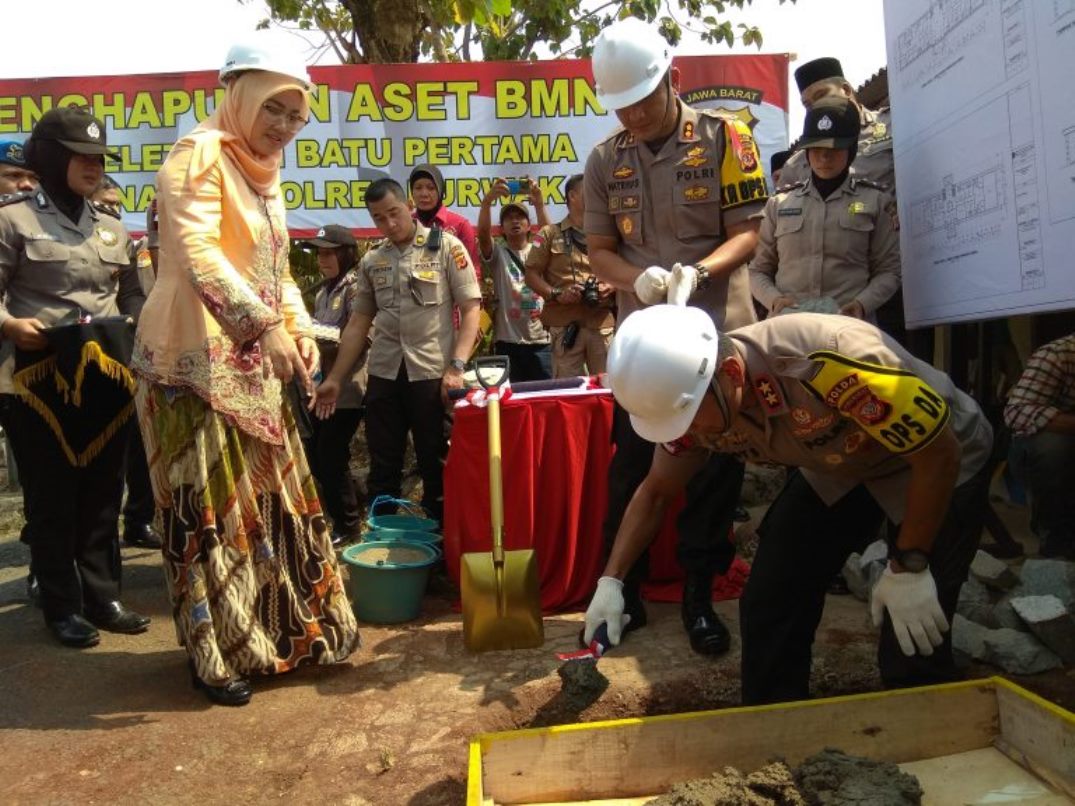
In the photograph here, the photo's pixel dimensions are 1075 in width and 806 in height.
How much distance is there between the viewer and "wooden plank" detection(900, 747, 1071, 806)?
230cm

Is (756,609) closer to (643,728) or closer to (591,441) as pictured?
(643,728)

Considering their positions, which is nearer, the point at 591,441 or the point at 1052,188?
the point at 1052,188

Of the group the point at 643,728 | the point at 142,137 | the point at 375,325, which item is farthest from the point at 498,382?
the point at 142,137

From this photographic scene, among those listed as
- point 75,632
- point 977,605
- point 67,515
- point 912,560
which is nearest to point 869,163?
point 977,605

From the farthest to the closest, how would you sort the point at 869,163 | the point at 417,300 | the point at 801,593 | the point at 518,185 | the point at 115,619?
the point at 518,185, the point at 417,300, the point at 869,163, the point at 115,619, the point at 801,593

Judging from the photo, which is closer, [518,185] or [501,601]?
[501,601]

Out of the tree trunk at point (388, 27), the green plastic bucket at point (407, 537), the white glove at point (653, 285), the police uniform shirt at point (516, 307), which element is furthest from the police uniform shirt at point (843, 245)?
the tree trunk at point (388, 27)

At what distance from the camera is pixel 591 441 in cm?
417

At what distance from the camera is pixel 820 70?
183 inches

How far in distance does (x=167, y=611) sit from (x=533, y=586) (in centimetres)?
174

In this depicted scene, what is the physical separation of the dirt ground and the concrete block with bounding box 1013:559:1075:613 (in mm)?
444

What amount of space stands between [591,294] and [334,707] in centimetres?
280

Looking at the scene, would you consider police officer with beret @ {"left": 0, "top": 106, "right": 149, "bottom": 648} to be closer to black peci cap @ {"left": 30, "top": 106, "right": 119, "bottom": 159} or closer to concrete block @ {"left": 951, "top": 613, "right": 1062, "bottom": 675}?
black peci cap @ {"left": 30, "top": 106, "right": 119, "bottom": 159}

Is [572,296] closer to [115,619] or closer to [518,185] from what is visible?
[518,185]
